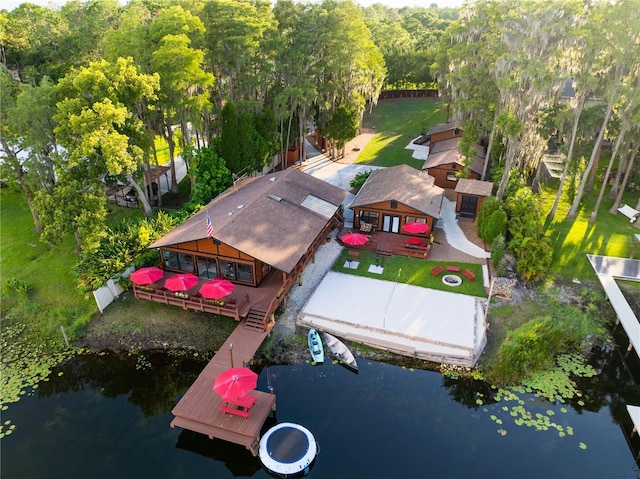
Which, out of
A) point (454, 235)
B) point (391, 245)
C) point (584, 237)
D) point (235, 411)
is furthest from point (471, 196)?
point (235, 411)

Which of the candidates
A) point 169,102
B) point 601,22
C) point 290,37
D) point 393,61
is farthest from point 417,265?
point 393,61

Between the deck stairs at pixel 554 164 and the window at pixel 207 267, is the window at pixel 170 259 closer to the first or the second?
the window at pixel 207 267

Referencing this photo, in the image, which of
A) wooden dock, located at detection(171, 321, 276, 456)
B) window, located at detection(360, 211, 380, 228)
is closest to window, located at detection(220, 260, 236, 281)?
wooden dock, located at detection(171, 321, 276, 456)

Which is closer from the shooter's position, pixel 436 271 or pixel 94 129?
pixel 94 129

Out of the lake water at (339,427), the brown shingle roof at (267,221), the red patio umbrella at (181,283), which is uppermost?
the brown shingle roof at (267,221)

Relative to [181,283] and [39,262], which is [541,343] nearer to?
[181,283]

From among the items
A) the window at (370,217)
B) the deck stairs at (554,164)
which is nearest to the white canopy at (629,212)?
the deck stairs at (554,164)
